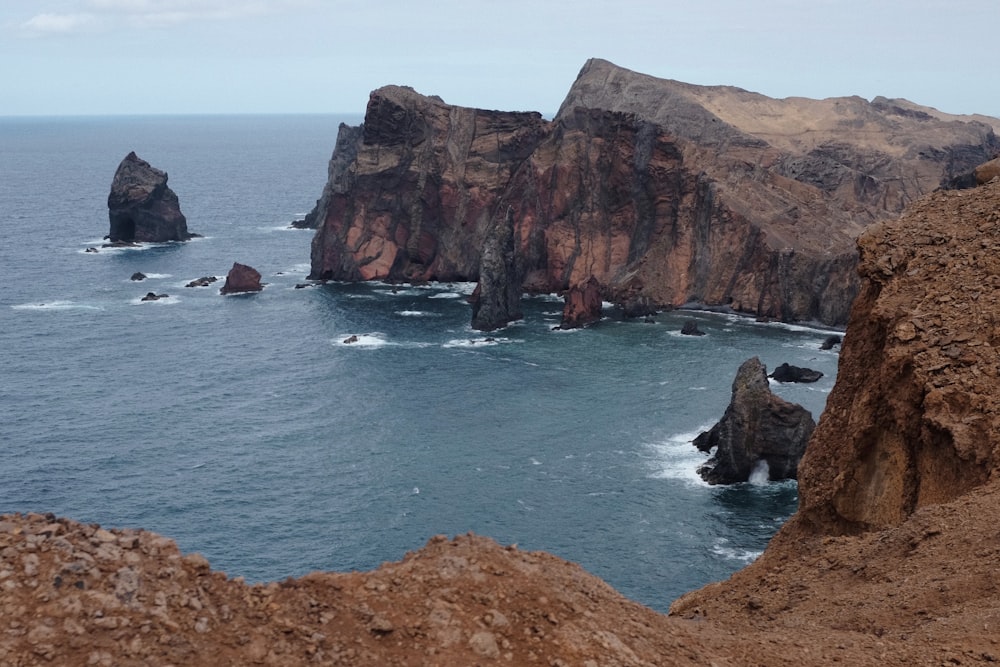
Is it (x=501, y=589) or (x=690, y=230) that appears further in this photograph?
(x=690, y=230)

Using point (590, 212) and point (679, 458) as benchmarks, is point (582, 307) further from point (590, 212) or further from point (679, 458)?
point (679, 458)

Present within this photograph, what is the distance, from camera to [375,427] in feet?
279

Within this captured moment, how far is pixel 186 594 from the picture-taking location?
50.4 feet

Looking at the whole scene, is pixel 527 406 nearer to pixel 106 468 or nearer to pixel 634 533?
pixel 634 533

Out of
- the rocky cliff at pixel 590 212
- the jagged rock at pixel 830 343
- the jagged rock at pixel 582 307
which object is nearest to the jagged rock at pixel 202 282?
the rocky cliff at pixel 590 212

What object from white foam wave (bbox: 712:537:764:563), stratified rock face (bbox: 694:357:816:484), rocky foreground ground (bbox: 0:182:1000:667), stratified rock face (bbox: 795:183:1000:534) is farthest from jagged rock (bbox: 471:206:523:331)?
rocky foreground ground (bbox: 0:182:1000:667)

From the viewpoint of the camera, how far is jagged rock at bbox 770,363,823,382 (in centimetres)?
9650

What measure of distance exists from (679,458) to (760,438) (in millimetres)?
6353

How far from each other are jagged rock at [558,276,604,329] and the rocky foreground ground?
89.0 m

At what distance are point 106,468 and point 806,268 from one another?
3275 inches

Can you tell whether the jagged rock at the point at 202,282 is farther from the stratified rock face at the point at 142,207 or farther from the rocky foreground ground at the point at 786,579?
the rocky foreground ground at the point at 786,579

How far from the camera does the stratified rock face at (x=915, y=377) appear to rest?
27.4 meters

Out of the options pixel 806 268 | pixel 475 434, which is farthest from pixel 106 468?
pixel 806 268

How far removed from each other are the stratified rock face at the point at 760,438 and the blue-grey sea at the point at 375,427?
1.38 m
